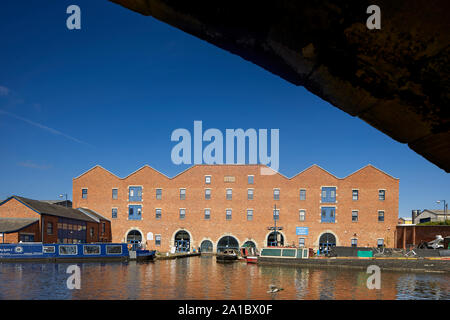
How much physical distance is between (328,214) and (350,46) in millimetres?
49098

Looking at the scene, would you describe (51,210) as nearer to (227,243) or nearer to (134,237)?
(134,237)

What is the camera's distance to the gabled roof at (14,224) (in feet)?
123

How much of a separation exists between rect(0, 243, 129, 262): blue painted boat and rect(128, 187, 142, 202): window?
1374 centimetres

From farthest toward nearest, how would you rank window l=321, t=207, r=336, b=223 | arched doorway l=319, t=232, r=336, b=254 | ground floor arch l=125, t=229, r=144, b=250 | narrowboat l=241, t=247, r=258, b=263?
1. ground floor arch l=125, t=229, r=144, b=250
2. window l=321, t=207, r=336, b=223
3. arched doorway l=319, t=232, r=336, b=254
4. narrowboat l=241, t=247, r=258, b=263

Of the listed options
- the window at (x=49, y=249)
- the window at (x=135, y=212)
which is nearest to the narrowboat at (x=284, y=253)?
the window at (x=135, y=212)

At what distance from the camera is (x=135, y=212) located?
169 feet

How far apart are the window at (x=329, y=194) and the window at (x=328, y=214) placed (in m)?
1.10

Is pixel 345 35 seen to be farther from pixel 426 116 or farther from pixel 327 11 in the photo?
pixel 426 116

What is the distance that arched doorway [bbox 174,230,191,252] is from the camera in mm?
51281

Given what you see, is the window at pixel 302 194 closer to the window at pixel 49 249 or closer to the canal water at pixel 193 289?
the canal water at pixel 193 289

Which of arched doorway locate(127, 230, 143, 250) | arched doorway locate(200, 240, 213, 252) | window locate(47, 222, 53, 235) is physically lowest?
arched doorway locate(200, 240, 213, 252)

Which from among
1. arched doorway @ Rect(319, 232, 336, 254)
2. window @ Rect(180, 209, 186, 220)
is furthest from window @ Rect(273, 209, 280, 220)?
window @ Rect(180, 209, 186, 220)

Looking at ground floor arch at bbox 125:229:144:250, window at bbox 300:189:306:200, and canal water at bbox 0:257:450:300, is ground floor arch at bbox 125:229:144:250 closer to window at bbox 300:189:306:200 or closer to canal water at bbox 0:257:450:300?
window at bbox 300:189:306:200
